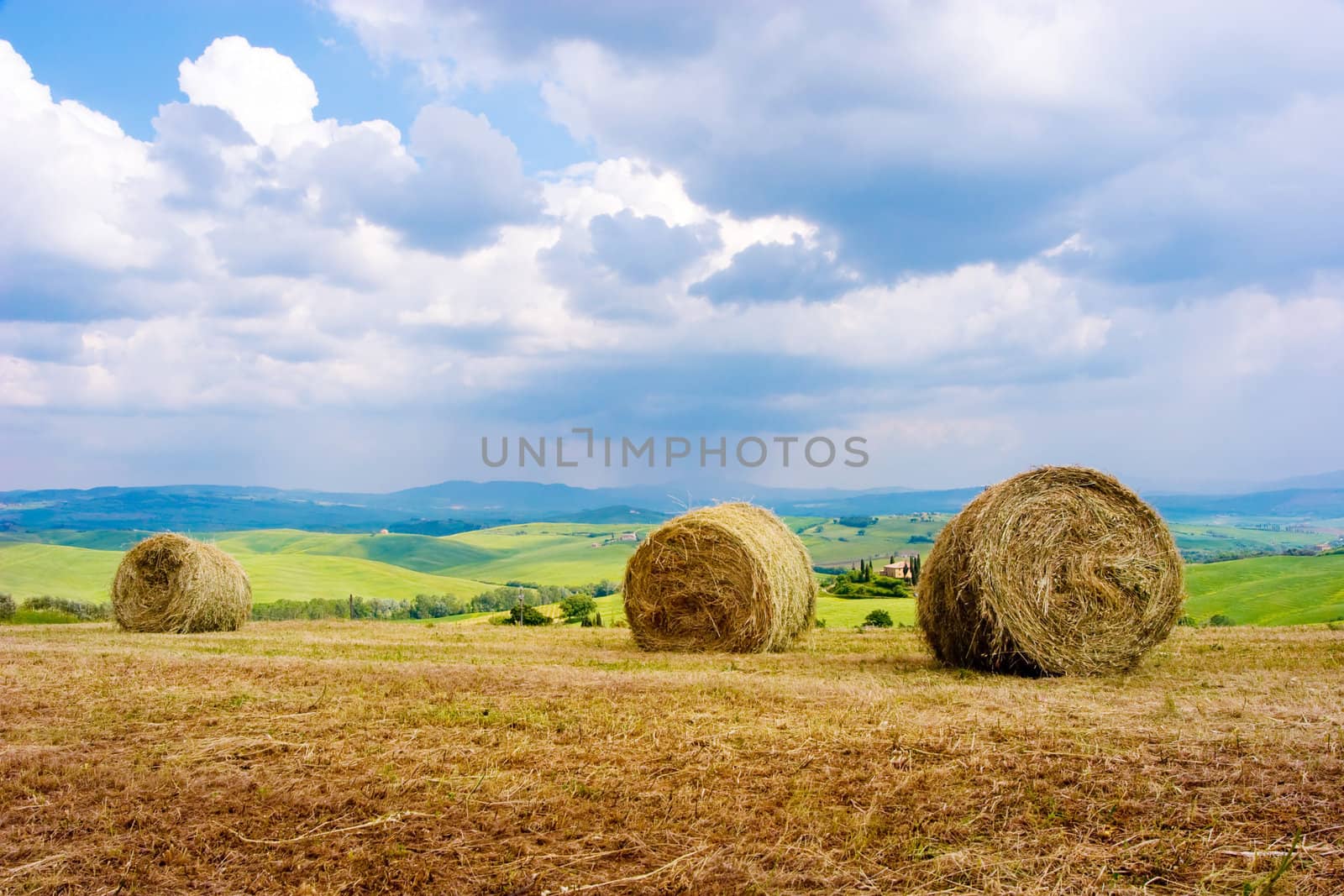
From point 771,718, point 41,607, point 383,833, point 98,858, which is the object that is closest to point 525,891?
point 383,833

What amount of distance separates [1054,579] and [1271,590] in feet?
62.7

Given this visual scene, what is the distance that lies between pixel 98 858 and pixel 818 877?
4.16 meters

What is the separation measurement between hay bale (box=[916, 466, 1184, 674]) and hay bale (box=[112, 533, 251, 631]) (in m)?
16.9

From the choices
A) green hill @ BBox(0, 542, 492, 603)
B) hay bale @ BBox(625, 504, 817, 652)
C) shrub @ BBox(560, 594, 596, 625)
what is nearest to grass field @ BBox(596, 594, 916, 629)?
shrub @ BBox(560, 594, 596, 625)

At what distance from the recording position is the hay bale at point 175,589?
20531 millimetres

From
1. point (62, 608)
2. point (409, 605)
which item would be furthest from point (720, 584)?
point (409, 605)

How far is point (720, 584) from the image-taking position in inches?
619

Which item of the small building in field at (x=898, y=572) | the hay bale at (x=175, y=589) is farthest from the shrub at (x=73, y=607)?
the small building in field at (x=898, y=572)

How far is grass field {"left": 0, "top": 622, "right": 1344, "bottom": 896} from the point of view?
4746mm

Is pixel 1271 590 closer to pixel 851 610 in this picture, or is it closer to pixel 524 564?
pixel 851 610

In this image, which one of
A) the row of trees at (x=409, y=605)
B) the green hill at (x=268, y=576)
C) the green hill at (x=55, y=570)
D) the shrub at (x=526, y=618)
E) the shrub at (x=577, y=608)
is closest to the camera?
the shrub at (x=526, y=618)

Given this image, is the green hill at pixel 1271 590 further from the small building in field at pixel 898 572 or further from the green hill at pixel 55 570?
the green hill at pixel 55 570

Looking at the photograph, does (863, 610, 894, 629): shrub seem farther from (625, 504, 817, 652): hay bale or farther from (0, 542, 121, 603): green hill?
(0, 542, 121, 603): green hill

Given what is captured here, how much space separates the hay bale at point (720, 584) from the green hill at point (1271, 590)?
8.86 metres
